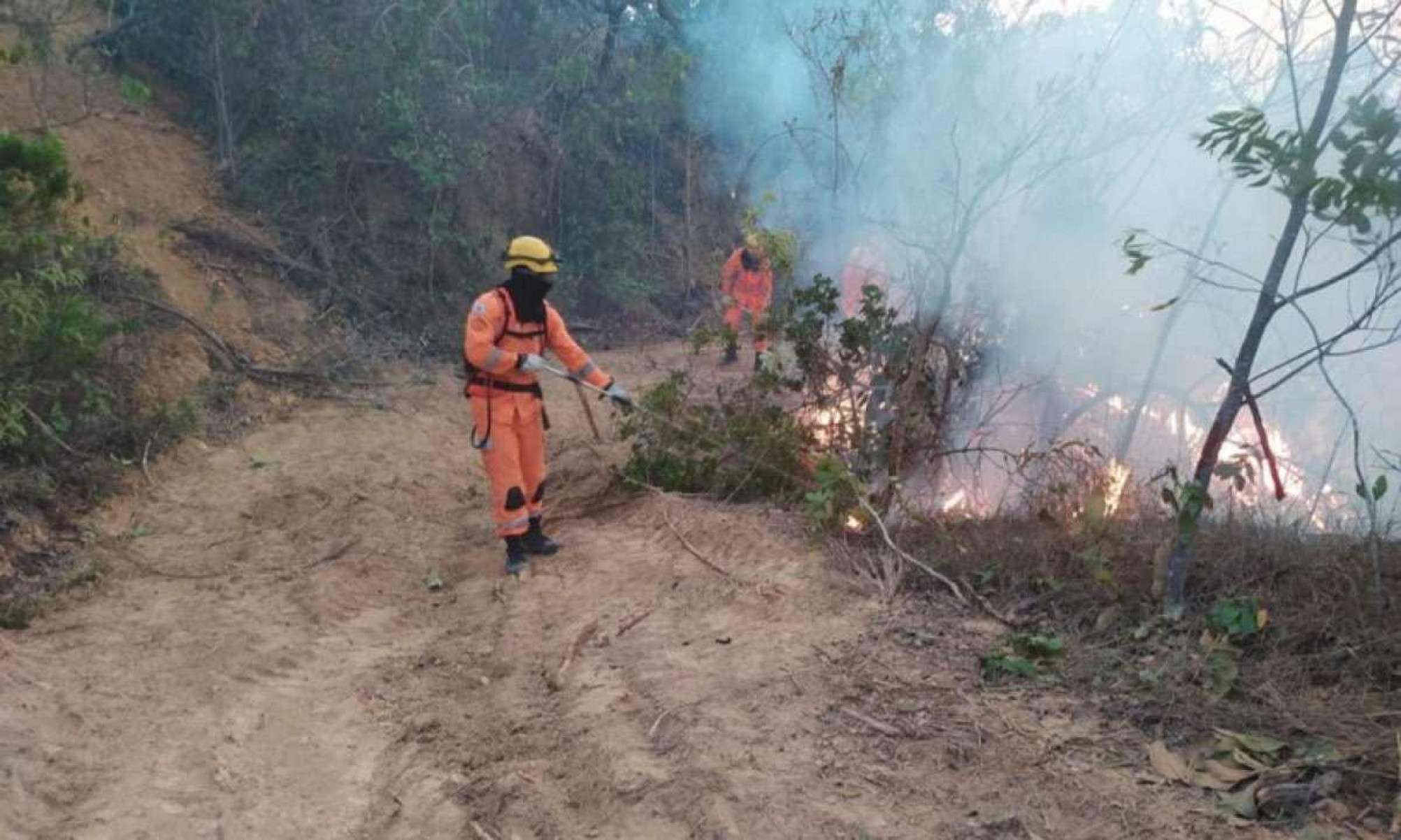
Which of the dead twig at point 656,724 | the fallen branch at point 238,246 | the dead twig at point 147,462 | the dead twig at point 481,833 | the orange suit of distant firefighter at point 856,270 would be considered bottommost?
the dead twig at point 481,833

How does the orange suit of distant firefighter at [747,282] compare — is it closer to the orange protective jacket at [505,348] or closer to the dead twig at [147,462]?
the orange protective jacket at [505,348]

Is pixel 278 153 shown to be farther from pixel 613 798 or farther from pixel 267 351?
pixel 613 798

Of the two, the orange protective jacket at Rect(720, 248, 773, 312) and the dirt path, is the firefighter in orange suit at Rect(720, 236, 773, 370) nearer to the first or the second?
the orange protective jacket at Rect(720, 248, 773, 312)

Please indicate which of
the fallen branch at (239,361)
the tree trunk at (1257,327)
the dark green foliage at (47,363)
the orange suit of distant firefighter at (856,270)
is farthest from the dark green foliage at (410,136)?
the tree trunk at (1257,327)

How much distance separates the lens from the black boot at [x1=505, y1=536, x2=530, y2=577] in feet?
17.0

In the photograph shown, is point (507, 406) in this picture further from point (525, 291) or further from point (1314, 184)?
point (1314, 184)

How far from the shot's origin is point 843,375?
20.6ft

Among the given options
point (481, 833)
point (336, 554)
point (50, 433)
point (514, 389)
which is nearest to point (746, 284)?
point (514, 389)

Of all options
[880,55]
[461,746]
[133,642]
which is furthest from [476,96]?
[461,746]

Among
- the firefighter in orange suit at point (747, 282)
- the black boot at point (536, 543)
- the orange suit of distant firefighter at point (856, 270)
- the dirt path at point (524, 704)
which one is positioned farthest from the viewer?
the orange suit of distant firefighter at point (856, 270)

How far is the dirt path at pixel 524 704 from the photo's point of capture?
2.83 m

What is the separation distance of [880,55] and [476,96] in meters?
5.16

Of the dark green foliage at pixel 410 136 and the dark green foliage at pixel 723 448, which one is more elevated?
the dark green foliage at pixel 410 136

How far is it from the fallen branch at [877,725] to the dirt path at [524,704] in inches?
0.8
